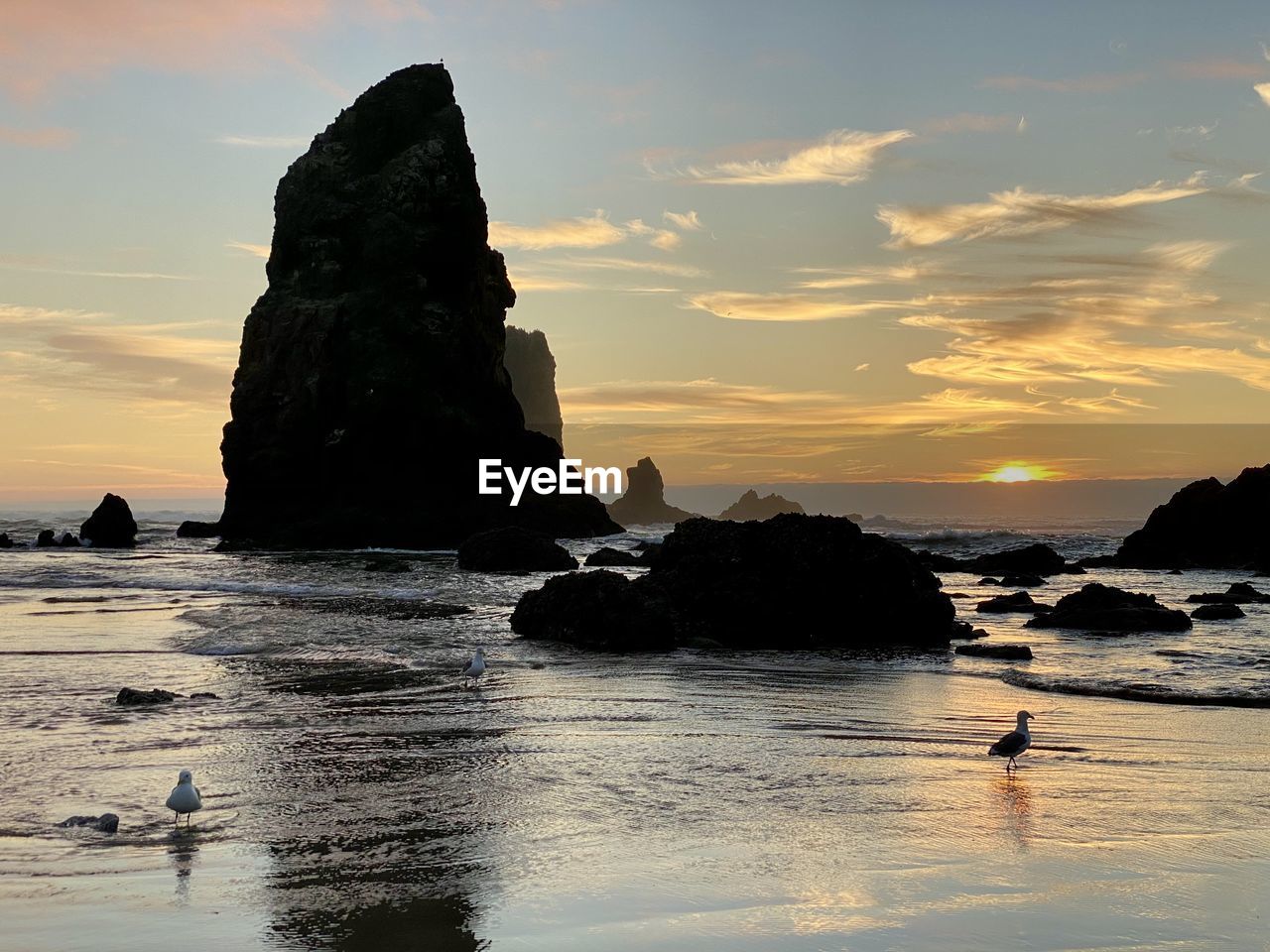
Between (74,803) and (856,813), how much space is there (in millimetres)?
5611

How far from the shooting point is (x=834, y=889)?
5926mm

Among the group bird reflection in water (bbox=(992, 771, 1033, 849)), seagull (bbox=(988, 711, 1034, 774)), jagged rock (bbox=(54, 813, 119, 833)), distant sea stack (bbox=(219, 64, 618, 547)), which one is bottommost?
bird reflection in water (bbox=(992, 771, 1033, 849))

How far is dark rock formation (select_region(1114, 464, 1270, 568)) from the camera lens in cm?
5300

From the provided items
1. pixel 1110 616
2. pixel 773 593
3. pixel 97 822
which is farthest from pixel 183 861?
pixel 1110 616

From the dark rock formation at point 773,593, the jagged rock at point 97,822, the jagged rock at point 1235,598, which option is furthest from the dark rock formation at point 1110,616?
the jagged rock at point 97,822

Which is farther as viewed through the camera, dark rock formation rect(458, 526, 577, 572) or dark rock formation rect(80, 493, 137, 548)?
dark rock formation rect(80, 493, 137, 548)

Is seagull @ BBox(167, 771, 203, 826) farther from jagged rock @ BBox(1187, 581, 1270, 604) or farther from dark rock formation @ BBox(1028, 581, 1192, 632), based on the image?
jagged rock @ BBox(1187, 581, 1270, 604)

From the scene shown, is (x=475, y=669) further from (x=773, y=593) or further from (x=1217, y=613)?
(x=1217, y=613)

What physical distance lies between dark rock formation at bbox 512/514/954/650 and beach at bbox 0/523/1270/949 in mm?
3280

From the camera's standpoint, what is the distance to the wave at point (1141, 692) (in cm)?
1315

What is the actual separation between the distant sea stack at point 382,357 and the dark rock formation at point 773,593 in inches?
1788

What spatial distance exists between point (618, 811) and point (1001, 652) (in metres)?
11.7

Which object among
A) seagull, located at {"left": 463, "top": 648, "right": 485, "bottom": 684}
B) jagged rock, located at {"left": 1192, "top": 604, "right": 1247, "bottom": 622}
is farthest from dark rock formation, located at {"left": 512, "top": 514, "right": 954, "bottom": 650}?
jagged rock, located at {"left": 1192, "top": 604, "right": 1247, "bottom": 622}

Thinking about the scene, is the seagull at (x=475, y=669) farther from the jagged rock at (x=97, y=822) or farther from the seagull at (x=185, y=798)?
the jagged rock at (x=97, y=822)
